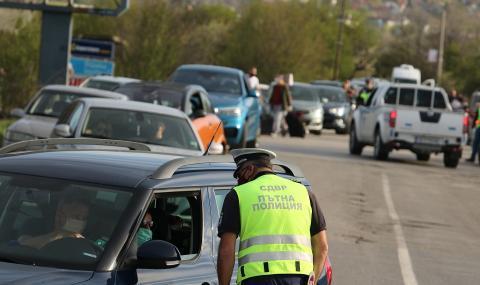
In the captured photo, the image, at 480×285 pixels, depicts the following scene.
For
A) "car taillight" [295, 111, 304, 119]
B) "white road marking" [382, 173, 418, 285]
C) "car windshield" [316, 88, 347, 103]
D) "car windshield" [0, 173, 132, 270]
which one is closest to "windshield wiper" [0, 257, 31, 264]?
"car windshield" [0, 173, 132, 270]

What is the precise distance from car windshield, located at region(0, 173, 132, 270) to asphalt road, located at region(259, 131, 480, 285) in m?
6.02

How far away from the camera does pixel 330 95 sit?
4938cm

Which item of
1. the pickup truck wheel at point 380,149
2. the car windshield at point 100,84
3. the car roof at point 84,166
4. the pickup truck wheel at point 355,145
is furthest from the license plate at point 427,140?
the car roof at point 84,166

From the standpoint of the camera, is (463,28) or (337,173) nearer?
(337,173)

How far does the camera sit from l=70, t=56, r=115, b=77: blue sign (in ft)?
130

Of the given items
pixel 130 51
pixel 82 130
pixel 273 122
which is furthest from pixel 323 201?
pixel 130 51

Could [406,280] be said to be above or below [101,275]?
below

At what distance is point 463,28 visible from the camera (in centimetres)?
13162

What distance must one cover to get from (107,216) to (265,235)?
80cm

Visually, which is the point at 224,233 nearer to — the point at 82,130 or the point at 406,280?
the point at 406,280

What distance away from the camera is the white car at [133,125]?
52.0 feet

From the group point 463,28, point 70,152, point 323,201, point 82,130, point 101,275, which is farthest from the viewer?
point 463,28

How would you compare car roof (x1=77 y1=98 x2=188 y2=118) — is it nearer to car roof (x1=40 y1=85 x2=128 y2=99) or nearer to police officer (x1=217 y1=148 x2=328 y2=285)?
car roof (x1=40 y1=85 x2=128 y2=99)

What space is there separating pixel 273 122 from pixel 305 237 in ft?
106
